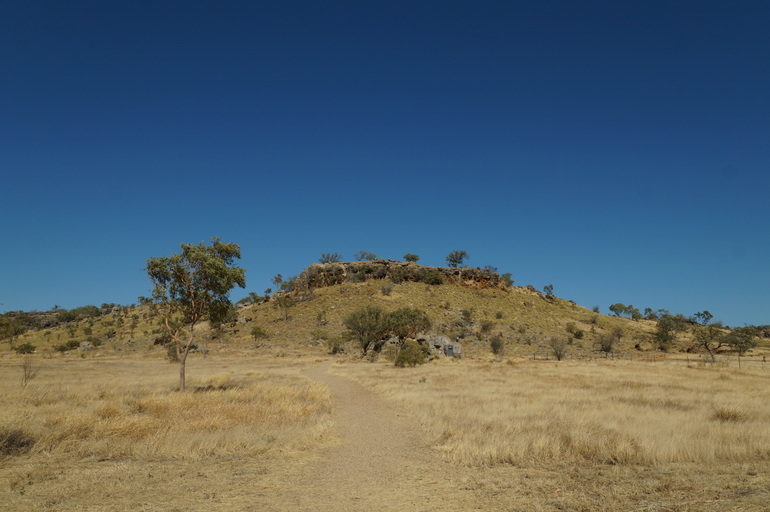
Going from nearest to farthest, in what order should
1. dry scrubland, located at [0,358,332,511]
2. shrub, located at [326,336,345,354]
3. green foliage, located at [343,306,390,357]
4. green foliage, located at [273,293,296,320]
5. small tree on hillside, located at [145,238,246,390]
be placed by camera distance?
1. dry scrubland, located at [0,358,332,511]
2. small tree on hillside, located at [145,238,246,390]
3. green foliage, located at [343,306,390,357]
4. shrub, located at [326,336,345,354]
5. green foliage, located at [273,293,296,320]

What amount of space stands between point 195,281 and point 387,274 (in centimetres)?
9230

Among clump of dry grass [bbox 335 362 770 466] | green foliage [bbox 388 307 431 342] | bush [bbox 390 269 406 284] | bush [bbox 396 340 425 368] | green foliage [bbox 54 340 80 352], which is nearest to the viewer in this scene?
clump of dry grass [bbox 335 362 770 466]

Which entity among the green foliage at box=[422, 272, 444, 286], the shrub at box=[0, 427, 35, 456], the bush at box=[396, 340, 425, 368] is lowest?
the bush at box=[396, 340, 425, 368]

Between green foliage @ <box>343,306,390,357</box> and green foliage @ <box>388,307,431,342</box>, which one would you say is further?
green foliage @ <box>388,307,431,342</box>

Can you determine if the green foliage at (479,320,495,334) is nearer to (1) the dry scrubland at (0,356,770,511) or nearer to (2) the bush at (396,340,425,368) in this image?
(2) the bush at (396,340,425,368)

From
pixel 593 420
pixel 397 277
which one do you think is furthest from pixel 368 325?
pixel 397 277

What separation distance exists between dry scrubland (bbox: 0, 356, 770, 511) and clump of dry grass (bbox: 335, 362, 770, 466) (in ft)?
0.18

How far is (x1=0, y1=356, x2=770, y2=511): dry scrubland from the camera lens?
736 centimetres

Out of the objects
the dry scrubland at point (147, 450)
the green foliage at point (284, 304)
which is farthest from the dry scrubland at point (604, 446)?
the green foliage at point (284, 304)

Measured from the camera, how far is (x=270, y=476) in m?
8.89

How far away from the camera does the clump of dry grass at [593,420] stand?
10.0 meters

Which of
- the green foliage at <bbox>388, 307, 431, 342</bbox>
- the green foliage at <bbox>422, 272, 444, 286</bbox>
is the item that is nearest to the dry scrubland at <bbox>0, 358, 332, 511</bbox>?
the green foliage at <bbox>388, 307, 431, 342</bbox>

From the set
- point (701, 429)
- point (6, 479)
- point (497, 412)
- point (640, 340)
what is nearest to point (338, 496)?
point (6, 479)

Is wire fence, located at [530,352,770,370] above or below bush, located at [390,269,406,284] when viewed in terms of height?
below
